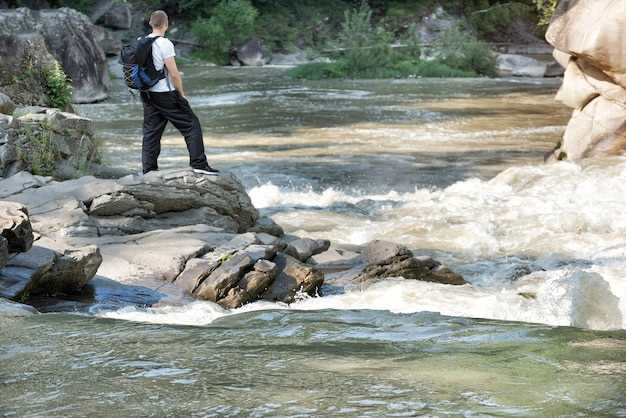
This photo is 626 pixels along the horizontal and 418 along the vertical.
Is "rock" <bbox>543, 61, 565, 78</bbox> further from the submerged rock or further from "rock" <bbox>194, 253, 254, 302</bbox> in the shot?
the submerged rock

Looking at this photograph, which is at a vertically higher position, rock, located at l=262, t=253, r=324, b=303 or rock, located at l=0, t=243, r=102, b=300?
rock, located at l=0, t=243, r=102, b=300

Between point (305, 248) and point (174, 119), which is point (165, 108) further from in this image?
point (305, 248)

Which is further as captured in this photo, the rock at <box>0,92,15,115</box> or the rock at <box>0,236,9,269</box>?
the rock at <box>0,92,15,115</box>

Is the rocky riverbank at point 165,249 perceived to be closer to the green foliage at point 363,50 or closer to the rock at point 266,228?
the rock at point 266,228

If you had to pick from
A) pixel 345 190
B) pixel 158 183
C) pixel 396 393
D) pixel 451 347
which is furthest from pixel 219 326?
pixel 345 190

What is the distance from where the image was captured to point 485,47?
3262cm

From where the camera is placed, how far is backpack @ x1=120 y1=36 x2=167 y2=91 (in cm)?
879

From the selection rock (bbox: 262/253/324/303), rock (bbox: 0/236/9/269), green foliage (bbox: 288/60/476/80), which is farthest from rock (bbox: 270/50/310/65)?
rock (bbox: 0/236/9/269)

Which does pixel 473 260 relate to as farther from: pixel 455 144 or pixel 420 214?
pixel 455 144

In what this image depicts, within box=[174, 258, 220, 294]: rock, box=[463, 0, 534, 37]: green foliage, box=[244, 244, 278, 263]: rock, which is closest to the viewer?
box=[174, 258, 220, 294]: rock

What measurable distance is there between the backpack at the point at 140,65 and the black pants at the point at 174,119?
197 mm

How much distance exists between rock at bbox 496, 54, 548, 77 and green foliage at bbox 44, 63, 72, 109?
22217mm

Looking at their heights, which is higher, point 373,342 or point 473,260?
point 373,342

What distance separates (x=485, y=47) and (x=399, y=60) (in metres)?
2.87
